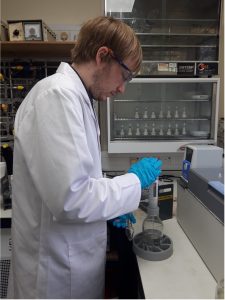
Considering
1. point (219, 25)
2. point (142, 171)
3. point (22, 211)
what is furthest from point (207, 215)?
point (219, 25)

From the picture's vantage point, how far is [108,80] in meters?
0.96

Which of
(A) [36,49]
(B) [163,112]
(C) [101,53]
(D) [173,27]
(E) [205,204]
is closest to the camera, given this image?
(C) [101,53]

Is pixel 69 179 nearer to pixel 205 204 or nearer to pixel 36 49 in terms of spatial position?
pixel 205 204

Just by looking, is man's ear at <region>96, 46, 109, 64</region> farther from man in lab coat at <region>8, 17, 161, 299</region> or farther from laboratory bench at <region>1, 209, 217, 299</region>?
laboratory bench at <region>1, 209, 217, 299</region>

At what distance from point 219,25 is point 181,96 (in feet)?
2.02

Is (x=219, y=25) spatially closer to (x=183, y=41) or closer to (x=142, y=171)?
(x=183, y=41)

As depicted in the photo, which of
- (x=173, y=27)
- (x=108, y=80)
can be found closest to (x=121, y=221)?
(x=108, y=80)

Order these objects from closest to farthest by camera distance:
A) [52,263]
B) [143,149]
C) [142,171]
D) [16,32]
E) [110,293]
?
1. [52,263]
2. [142,171]
3. [110,293]
4. [16,32]
5. [143,149]

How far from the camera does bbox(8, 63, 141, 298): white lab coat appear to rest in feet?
2.49

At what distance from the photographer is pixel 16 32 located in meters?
1.76

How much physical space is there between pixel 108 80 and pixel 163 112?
145cm

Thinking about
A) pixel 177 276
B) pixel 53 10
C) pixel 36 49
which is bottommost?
pixel 177 276

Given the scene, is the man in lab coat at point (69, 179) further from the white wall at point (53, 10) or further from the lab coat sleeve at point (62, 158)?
the white wall at point (53, 10)

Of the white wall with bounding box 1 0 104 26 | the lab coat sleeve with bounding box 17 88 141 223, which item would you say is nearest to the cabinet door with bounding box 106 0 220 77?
the white wall with bounding box 1 0 104 26
